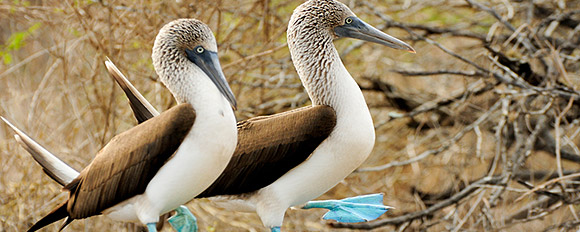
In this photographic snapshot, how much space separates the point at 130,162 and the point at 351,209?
1248 millimetres

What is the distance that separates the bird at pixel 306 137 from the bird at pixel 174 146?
0.40 meters

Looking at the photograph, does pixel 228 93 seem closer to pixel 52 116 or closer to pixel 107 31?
pixel 107 31

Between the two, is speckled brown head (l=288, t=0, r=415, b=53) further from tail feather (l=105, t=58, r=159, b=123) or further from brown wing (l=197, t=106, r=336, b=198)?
tail feather (l=105, t=58, r=159, b=123)

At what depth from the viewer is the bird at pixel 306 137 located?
378cm

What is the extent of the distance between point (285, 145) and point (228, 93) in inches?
19.9

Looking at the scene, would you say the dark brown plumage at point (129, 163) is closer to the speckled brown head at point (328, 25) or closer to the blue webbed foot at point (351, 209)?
the speckled brown head at point (328, 25)

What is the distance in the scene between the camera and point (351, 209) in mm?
4180

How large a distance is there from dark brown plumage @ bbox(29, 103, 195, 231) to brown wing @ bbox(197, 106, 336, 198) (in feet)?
1.54

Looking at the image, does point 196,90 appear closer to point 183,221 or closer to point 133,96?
point 133,96

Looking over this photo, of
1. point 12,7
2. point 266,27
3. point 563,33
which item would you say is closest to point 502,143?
point 563,33

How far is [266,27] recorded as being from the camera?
6605 mm

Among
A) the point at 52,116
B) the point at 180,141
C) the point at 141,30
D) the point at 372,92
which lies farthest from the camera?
the point at 372,92

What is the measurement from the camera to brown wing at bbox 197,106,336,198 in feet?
12.4

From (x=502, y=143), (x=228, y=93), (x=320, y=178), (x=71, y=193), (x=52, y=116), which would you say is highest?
(x=228, y=93)
